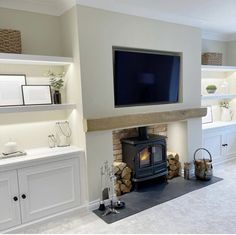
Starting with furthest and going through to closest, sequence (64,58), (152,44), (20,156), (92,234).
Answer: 1. (152,44)
2. (64,58)
3. (20,156)
4. (92,234)

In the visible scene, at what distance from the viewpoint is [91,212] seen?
2.98 meters

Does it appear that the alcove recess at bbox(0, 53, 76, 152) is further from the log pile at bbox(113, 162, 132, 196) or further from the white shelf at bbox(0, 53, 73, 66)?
the log pile at bbox(113, 162, 132, 196)

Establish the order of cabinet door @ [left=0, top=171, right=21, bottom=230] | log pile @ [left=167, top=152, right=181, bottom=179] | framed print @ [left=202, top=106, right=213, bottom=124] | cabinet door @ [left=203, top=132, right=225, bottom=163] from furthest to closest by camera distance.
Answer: framed print @ [left=202, top=106, right=213, bottom=124] → cabinet door @ [left=203, top=132, right=225, bottom=163] → log pile @ [left=167, top=152, right=181, bottom=179] → cabinet door @ [left=0, top=171, right=21, bottom=230]

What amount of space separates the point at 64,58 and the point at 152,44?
129cm

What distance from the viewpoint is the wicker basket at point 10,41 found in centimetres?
261

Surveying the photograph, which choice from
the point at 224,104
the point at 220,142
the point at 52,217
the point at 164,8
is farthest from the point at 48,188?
the point at 224,104

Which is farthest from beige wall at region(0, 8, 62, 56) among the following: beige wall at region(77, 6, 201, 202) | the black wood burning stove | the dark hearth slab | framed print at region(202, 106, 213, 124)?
framed print at region(202, 106, 213, 124)

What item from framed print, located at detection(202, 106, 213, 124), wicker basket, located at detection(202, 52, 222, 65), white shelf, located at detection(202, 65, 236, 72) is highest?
wicker basket, located at detection(202, 52, 222, 65)

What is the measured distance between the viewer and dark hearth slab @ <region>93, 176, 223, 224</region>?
293 cm

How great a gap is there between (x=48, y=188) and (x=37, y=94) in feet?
3.64

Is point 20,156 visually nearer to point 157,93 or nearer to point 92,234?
point 92,234

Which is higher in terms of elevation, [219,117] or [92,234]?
[219,117]

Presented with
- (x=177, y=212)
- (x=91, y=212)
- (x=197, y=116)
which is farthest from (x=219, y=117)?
(x=91, y=212)

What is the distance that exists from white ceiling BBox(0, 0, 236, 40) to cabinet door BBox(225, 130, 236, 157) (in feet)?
6.83
